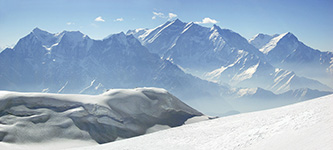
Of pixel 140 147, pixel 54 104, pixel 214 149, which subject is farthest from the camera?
pixel 54 104

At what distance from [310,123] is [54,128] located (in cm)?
4600

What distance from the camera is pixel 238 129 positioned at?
2400 centimetres

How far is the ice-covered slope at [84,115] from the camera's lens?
2004 inches

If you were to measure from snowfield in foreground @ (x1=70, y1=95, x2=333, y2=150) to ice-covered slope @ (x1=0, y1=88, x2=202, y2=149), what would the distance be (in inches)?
1089

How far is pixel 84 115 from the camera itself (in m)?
58.5

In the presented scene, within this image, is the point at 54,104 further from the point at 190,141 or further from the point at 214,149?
the point at 214,149

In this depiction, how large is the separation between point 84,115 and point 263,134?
4522 cm

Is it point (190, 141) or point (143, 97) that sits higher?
point (143, 97)

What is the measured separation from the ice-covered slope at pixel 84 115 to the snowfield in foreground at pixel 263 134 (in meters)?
27.7

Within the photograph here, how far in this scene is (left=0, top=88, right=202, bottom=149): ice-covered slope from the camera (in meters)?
50.9

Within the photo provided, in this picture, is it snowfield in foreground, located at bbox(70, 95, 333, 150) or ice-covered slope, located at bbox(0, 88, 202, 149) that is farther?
ice-covered slope, located at bbox(0, 88, 202, 149)

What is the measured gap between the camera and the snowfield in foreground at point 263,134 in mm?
17266

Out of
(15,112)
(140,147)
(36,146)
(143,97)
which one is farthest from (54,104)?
Answer: (140,147)

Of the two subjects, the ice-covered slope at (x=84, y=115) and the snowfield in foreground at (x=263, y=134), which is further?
the ice-covered slope at (x=84, y=115)
